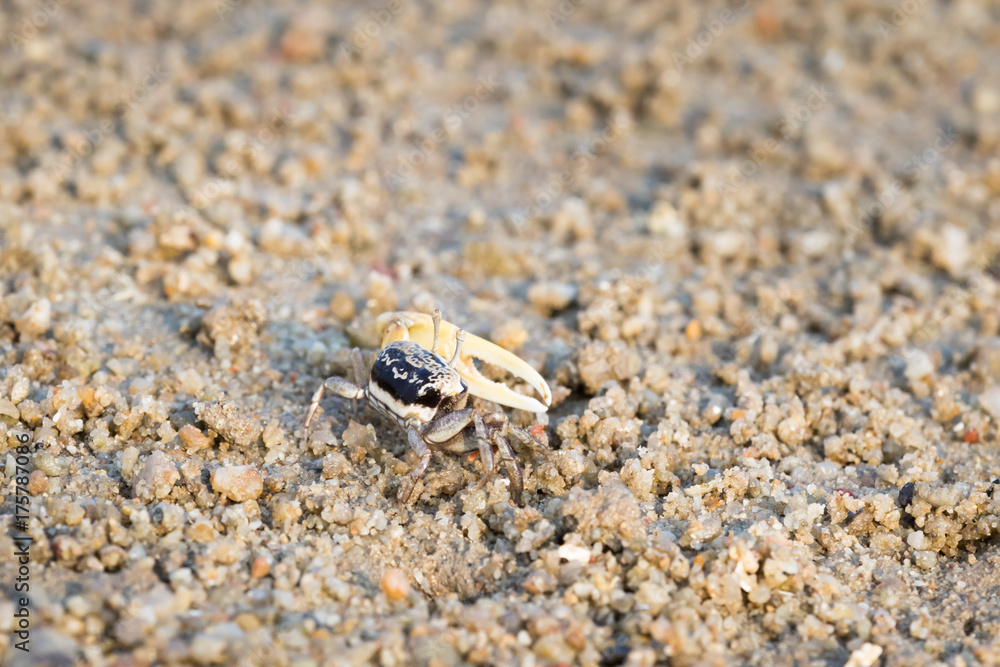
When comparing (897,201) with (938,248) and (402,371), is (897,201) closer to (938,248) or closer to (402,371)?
(938,248)

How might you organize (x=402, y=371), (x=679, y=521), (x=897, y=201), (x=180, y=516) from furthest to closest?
(x=897, y=201)
(x=402, y=371)
(x=679, y=521)
(x=180, y=516)

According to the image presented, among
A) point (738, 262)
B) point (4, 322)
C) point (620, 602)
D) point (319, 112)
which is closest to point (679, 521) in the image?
point (620, 602)

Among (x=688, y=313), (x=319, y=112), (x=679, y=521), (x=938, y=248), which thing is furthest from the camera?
(x=319, y=112)

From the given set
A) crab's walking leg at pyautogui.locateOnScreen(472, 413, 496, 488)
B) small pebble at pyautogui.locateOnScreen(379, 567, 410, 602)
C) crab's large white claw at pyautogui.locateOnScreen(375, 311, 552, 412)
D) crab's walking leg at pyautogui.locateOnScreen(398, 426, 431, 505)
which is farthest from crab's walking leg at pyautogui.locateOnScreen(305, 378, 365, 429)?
small pebble at pyautogui.locateOnScreen(379, 567, 410, 602)

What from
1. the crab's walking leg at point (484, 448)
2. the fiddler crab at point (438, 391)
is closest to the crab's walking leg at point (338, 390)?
the fiddler crab at point (438, 391)

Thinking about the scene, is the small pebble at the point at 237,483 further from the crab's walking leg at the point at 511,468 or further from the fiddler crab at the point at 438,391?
the crab's walking leg at the point at 511,468

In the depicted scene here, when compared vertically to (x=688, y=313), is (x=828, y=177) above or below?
above

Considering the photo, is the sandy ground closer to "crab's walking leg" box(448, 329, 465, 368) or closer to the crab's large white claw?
the crab's large white claw

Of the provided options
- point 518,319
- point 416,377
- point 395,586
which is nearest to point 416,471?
point 416,377
